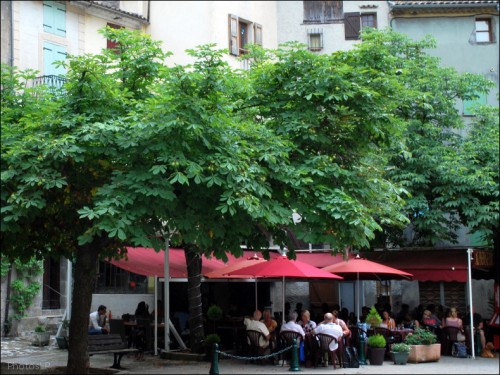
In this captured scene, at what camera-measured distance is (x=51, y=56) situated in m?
27.4

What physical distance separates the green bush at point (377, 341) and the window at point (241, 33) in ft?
48.3

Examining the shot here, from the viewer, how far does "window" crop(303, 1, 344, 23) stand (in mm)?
33938

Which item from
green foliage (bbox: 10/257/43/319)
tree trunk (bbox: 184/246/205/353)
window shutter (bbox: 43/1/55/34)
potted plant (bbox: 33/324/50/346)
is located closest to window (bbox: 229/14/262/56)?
window shutter (bbox: 43/1/55/34)

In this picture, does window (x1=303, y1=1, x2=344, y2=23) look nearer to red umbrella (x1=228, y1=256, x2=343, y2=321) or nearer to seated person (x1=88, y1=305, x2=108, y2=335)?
red umbrella (x1=228, y1=256, x2=343, y2=321)

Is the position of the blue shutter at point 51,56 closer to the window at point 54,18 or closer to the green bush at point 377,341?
the window at point 54,18

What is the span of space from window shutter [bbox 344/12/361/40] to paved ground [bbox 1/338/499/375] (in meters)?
17.4

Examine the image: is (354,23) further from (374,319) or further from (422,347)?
(422,347)

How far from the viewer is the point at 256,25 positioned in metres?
32.1

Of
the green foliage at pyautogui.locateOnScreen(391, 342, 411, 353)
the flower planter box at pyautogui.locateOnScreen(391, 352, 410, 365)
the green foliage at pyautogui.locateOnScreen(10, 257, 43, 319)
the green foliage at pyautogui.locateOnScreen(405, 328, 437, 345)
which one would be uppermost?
the green foliage at pyautogui.locateOnScreen(10, 257, 43, 319)

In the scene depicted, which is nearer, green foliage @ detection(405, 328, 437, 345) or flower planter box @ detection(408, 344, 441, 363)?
flower planter box @ detection(408, 344, 441, 363)

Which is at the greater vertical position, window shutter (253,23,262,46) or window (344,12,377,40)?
window (344,12,377,40)

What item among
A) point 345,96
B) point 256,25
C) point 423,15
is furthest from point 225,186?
point 423,15

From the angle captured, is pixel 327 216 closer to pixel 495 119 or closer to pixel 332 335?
pixel 332 335

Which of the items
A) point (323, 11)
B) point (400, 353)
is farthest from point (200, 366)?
→ point (323, 11)
